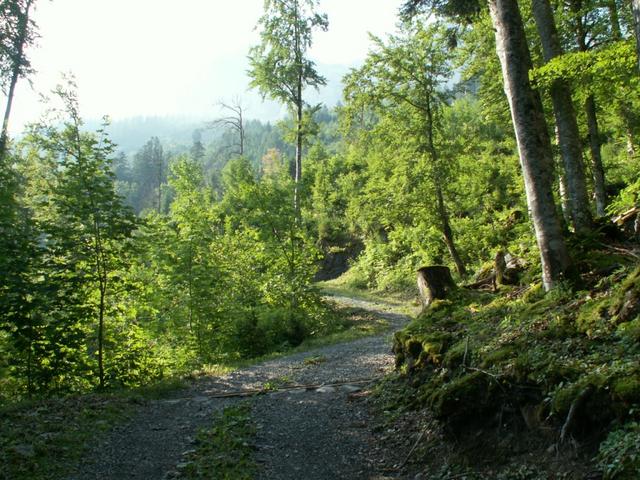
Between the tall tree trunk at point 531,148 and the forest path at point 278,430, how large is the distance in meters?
3.30

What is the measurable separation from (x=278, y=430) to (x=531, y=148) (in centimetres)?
510

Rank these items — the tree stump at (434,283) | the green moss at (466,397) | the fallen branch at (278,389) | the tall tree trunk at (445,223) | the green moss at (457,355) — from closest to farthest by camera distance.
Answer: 1. the green moss at (466,397)
2. the green moss at (457,355)
3. the fallen branch at (278,389)
4. the tree stump at (434,283)
5. the tall tree trunk at (445,223)

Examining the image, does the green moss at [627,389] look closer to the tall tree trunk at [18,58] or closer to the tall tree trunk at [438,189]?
the tall tree trunk at [438,189]

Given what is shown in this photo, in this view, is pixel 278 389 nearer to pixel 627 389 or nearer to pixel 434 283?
pixel 434 283

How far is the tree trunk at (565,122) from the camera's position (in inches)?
336

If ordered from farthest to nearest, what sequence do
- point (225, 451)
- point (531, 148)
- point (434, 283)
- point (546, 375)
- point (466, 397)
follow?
point (434, 283), point (531, 148), point (225, 451), point (466, 397), point (546, 375)

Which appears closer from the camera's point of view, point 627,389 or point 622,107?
point 627,389

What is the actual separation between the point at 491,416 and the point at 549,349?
2.83 feet

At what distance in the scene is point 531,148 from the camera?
6.37 m

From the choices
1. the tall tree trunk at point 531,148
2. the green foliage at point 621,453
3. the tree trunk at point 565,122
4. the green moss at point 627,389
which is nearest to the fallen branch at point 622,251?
the tall tree trunk at point 531,148

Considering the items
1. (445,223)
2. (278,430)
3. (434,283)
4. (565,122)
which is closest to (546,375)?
(278,430)

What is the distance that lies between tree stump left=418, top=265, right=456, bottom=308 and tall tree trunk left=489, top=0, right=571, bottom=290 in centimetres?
327

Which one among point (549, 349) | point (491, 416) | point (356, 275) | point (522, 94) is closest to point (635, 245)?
point (522, 94)

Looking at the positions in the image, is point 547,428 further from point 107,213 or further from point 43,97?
point 43,97
